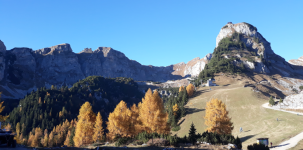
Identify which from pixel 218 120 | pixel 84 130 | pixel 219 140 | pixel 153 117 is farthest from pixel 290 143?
pixel 84 130

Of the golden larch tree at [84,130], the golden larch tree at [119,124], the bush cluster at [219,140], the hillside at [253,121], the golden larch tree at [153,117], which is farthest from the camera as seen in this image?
the golden larch tree at [84,130]

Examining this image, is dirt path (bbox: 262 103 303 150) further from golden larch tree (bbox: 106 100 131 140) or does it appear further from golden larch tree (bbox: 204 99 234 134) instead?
golden larch tree (bbox: 106 100 131 140)

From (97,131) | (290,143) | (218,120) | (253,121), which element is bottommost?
(253,121)

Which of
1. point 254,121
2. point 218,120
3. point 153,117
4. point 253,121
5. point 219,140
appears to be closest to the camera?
point 219,140

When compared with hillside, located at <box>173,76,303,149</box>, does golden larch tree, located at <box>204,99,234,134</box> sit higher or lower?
higher

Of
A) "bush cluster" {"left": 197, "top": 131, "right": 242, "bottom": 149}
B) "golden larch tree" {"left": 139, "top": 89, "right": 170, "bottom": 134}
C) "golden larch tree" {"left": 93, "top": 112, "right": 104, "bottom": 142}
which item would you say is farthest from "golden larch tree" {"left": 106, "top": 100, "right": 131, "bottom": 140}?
"bush cluster" {"left": 197, "top": 131, "right": 242, "bottom": 149}

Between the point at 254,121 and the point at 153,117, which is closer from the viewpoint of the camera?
the point at 153,117

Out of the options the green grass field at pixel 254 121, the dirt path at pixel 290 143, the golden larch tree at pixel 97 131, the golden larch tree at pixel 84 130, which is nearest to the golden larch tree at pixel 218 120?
the green grass field at pixel 254 121

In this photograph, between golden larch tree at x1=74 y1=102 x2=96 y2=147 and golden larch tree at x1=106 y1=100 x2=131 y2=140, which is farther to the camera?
golden larch tree at x1=74 y1=102 x2=96 y2=147

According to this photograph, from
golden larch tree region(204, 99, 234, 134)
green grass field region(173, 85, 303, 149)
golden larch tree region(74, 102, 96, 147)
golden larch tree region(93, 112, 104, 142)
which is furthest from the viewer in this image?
golden larch tree region(74, 102, 96, 147)

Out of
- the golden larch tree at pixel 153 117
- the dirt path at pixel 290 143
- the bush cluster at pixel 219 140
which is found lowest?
the dirt path at pixel 290 143

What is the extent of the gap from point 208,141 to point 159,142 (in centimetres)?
792

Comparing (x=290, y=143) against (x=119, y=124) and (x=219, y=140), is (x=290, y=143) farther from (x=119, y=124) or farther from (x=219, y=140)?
(x=119, y=124)

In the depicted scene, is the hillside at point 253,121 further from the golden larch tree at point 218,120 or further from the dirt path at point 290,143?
the golden larch tree at point 218,120
